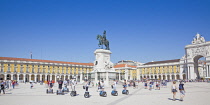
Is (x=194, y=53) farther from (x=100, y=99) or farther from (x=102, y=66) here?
(x=100, y=99)

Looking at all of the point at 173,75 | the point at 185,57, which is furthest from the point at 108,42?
the point at 173,75

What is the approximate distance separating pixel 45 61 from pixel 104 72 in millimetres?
54390

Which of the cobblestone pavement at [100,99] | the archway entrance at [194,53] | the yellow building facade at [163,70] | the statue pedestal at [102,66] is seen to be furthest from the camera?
the yellow building facade at [163,70]

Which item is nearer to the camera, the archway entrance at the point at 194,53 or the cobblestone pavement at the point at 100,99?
the cobblestone pavement at the point at 100,99

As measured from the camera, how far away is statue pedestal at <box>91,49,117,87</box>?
34.6 metres

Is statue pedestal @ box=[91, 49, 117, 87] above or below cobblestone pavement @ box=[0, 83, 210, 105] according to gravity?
above

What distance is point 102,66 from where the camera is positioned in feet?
118

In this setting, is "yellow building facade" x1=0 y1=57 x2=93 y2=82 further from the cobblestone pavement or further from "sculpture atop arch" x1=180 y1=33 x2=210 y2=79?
the cobblestone pavement

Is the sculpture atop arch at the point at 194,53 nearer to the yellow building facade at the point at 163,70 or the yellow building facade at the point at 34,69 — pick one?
the yellow building facade at the point at 163,70

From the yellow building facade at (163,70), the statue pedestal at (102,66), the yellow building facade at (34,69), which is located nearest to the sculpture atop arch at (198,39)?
the yellow building facade at (163,70)

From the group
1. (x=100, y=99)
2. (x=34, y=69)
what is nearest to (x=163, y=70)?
(x=34, y=69)

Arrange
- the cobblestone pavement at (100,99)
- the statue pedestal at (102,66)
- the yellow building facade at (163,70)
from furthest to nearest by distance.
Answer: the yellow building facade at (163,70) → the statue pedestal at (102,66) → the cobblestone pavement at (100,99)

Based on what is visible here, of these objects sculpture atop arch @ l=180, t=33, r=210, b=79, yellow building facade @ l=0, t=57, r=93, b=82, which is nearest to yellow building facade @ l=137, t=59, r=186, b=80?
sculpture atop arch @ l=180, t=33, r=210, b=79

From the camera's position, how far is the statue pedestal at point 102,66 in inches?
1361
